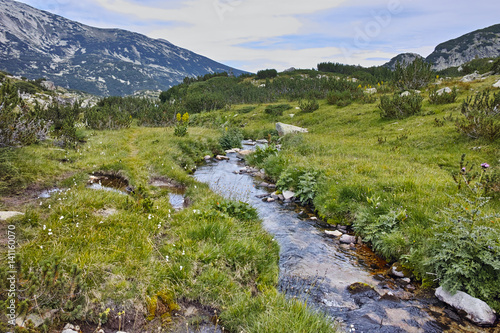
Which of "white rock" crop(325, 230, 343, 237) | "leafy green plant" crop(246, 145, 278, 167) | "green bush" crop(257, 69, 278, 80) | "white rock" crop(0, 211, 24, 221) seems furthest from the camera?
"green bush" crop(257, 69, 278, 80)

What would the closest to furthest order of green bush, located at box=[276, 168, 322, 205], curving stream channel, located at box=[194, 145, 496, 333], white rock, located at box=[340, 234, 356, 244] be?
1. curving stream channel, located at box=[194, 145, 496, 333]
2. white rock, located at box=[340, 234, 356, 244]
3. green bush, located at box=[276, 168, 322, 205]

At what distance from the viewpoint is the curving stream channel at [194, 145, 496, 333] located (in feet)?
16.3

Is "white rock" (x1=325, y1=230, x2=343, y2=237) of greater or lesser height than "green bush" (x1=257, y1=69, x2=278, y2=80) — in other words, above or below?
below

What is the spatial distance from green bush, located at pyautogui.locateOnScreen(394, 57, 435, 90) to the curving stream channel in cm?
2658

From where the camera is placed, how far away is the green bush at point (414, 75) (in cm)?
2816

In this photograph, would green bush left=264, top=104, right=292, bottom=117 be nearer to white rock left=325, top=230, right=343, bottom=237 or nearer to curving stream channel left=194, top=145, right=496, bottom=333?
curving stream channel left=194, top=145, right=496, bottom=333

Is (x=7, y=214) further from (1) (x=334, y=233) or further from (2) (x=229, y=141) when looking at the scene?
(2) (x=229, y=141)

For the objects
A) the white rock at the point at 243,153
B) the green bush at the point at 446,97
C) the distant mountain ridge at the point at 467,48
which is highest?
the distant mountain ridge at the point at 467,48

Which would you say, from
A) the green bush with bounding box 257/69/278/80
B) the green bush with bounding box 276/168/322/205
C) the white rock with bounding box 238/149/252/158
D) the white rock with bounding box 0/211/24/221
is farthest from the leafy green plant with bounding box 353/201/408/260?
the green bush with bounding box 257/69/278/80

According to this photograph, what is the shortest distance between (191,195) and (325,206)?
497 centimetres

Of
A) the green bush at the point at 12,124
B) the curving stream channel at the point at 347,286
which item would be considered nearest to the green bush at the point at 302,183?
the curving stream channel at the point at 347,286

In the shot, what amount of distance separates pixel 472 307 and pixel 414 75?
97.2ft

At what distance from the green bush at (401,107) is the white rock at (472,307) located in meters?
18.1

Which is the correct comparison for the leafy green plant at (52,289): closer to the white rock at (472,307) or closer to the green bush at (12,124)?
the white rock at (472,307)
